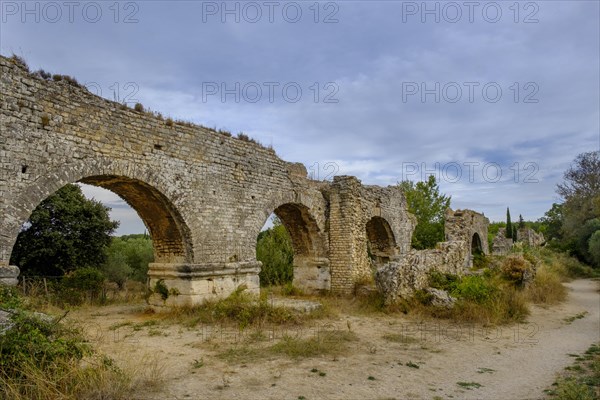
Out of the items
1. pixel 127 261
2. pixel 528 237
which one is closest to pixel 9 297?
pixel 127 261

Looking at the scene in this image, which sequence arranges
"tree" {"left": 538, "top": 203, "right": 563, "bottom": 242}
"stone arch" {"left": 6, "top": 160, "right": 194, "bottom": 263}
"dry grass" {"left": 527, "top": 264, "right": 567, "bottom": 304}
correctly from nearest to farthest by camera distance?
"stone arch" {"left": 6, "top": 160, "right": 194, "bottom": 263}
"dry grass" {"left": 527, "top": 264, "right": 567, "bottom": 304}
"tree" {"left": 538, "top": 203, "right": 563, "bottom": 242}

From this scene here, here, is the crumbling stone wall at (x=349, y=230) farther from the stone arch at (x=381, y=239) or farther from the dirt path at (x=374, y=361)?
the dirt path at (x=374, y=361)

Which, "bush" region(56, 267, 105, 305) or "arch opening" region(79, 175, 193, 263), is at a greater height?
"arch opening" region(79, 175, 193, 263)

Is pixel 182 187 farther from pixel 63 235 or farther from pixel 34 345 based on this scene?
pixel 63 235

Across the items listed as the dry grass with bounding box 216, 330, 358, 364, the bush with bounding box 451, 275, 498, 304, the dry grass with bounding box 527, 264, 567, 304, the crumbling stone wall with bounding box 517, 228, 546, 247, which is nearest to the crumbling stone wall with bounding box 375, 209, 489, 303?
the bush with bounding box 451, 275, 498, 304

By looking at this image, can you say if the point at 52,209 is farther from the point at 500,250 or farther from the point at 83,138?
the point at 500,250

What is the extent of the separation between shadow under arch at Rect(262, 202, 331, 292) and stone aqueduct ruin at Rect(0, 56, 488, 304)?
33 mm

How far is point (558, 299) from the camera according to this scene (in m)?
13.0

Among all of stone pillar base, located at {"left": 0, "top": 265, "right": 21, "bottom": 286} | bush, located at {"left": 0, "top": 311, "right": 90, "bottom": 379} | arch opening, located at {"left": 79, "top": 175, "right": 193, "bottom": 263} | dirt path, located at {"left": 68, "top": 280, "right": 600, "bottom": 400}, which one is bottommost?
dirt path, located at {"left": 68, "top": 280, "right": 600, "bottom": 400}

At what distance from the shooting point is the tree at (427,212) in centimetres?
3038

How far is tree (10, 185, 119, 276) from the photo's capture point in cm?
1531

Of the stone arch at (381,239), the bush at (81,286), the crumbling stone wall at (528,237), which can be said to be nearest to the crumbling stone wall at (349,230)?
the stone arch at (381,239)

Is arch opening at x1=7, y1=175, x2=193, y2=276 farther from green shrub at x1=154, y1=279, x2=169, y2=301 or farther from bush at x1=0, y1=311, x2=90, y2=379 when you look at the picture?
bush at x1=0, y1=311, x2=90, y2=379

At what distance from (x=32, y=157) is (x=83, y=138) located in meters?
0.94
